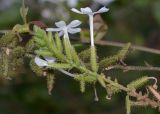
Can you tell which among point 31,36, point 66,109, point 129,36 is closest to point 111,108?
point 66,109

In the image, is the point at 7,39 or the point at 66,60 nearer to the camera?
the point at 66,60

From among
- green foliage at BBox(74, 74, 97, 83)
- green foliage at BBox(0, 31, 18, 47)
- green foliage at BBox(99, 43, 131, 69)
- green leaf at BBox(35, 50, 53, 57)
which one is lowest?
green foliage at BBox(74, 74, 97, 83)

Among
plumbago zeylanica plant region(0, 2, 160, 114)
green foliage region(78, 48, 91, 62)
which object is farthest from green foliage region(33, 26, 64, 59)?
green foliage region(78, 48, 91, 62)

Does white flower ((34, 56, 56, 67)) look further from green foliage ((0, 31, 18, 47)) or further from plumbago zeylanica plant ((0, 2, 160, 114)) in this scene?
green foliage ((0, 31, 18, 47))

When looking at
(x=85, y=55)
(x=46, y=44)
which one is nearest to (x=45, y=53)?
(x=46, y=44)

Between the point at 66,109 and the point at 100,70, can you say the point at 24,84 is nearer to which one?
the point at 66,109

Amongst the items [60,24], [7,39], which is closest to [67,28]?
[60,24]

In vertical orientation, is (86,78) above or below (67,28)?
below

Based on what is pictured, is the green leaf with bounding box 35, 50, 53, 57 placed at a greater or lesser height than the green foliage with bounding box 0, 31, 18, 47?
lesser

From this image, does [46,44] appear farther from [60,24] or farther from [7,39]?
[7,39]
